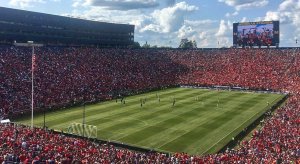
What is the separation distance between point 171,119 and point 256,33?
2302 inches

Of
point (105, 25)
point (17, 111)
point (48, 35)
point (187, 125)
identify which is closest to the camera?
point (187, 125)

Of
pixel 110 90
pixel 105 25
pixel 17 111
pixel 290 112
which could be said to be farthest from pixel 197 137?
pixel 105 25

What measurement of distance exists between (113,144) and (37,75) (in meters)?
32.2

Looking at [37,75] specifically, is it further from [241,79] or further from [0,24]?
[241,79]

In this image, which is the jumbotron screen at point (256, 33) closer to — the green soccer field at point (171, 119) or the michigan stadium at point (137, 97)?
Answer: the michigan stadium at point (137, 97)

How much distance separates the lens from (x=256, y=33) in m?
96.9

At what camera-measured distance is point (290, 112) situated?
4466 cm

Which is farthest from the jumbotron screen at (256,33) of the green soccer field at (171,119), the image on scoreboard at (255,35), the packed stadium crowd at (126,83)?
the green soccer field at (171,119)

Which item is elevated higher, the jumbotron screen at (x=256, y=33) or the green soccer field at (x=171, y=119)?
the jumbotron screen at (x=256, y=33)

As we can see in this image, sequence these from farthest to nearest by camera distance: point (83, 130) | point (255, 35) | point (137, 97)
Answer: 1. point (255, 35)
2. point (137, 97)
3. point (83, 130)

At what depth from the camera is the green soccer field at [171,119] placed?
123 feet

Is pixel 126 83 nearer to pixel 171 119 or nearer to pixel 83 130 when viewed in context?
pixel 171 119

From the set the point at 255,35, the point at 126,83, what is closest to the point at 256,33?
the point at 255,35

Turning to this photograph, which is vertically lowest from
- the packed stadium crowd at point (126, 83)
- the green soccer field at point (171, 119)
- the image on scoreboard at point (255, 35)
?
the green soccer field at point (171, 119)
